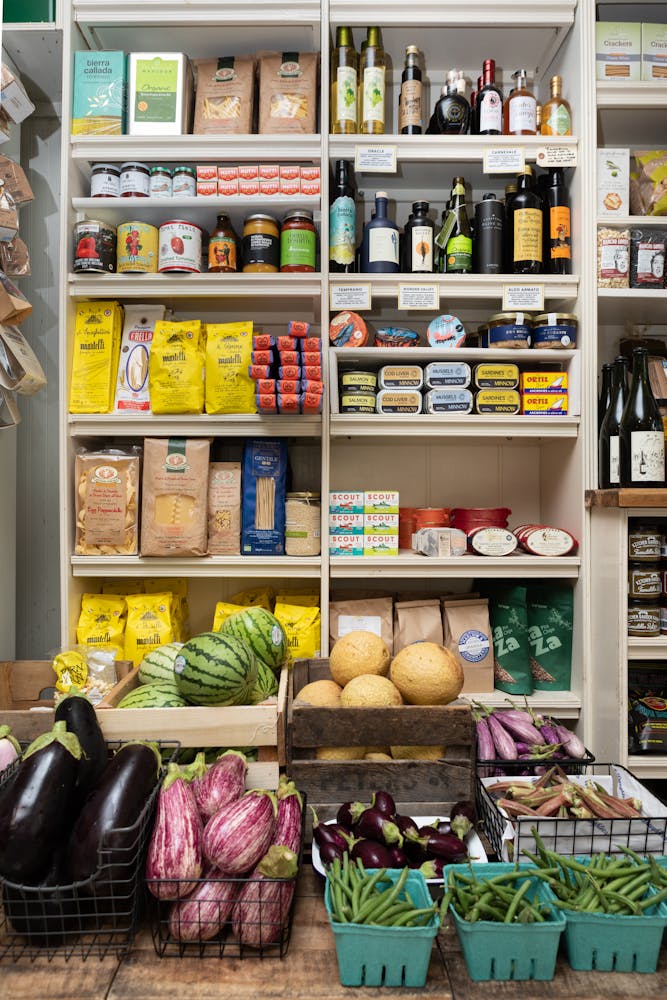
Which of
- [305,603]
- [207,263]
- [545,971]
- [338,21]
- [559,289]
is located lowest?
[545,971]

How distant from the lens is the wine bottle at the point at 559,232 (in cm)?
213

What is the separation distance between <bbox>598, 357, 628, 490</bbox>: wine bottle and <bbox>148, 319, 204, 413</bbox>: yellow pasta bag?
49.5 inches

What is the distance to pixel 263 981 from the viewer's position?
3.08 feet

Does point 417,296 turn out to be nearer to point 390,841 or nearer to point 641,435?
point 641,435

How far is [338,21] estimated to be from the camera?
2105 millimetres

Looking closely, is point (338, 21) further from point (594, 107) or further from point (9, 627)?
point (9, 627)

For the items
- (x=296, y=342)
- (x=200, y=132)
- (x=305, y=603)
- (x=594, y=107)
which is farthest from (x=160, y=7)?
(x=305, y=603)

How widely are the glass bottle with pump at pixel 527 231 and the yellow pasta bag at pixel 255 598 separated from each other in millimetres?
1324

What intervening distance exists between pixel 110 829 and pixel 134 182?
1847 mm

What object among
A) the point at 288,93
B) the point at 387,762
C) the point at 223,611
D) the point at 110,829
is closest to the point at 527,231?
the point at 288,93

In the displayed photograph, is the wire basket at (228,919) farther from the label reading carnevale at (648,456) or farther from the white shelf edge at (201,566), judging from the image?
the label reading carnevale at (648,456)

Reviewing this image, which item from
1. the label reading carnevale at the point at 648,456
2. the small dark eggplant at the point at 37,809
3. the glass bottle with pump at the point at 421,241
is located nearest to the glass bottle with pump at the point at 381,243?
the glass bottle with pump at the point at 421,241

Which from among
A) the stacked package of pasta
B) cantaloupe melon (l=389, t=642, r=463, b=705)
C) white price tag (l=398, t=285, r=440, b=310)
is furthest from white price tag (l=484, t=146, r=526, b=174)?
cantaloupe melon (l=389, t=642, r=463, b=705)

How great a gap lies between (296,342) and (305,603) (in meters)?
0.82
